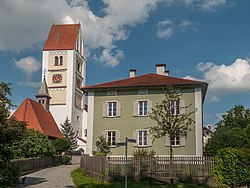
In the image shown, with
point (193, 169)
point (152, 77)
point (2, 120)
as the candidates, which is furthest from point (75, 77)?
point (2, 120)

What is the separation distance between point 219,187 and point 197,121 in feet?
43.1

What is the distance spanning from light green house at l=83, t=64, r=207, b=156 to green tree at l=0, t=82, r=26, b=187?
1968cm

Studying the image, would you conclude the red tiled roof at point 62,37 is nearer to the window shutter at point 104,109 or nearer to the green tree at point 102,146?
the window shutter at point 104,109

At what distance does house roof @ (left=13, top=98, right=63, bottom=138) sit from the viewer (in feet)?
161

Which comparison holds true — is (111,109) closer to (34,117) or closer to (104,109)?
(104,109)

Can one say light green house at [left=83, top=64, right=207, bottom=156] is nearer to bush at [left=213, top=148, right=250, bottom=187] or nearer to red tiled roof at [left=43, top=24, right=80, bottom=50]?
bush at [left=213, top=148, right=250, bottom=187]

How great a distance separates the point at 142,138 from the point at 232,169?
15666 millimetres

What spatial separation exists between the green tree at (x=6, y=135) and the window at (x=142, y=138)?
64.5 ft

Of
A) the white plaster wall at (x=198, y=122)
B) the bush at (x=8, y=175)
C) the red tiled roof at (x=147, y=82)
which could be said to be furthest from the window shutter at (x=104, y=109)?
the bush at (x=8, y=175)

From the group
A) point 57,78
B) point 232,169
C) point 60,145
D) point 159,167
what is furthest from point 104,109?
point 57,78

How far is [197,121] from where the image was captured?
31.4m

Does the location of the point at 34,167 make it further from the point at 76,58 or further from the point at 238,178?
the point at 76,58

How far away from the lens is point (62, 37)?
238ft

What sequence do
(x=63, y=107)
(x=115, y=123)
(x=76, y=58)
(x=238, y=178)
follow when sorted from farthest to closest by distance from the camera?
(x=76, y=58)
(x=63, y=107)
(x=115, y=123)
(x=238, y=178)
